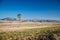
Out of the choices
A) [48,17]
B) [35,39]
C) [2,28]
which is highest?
[48,17]

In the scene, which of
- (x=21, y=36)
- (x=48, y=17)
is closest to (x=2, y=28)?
(x=21, y=36)

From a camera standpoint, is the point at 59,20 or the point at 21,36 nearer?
the point at 21,36

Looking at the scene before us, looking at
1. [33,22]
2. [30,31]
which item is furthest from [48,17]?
[33,22]

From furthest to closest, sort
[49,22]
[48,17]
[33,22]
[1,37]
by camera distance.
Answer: [33,22] → [49,22] → [48,17] → [1,37]

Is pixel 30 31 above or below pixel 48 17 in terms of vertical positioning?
below

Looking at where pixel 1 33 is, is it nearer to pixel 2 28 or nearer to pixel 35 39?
pixel 2 28

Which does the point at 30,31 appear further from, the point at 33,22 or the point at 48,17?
the point at 33,22

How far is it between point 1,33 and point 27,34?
1739 mm

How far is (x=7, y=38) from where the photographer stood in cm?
828

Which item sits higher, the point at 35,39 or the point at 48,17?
the point at 48,17

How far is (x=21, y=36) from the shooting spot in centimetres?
880

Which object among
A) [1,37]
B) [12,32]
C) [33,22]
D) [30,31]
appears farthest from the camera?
[33,22]

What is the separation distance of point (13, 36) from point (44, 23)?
175 inches

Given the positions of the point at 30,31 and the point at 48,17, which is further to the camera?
the point at 48,17
